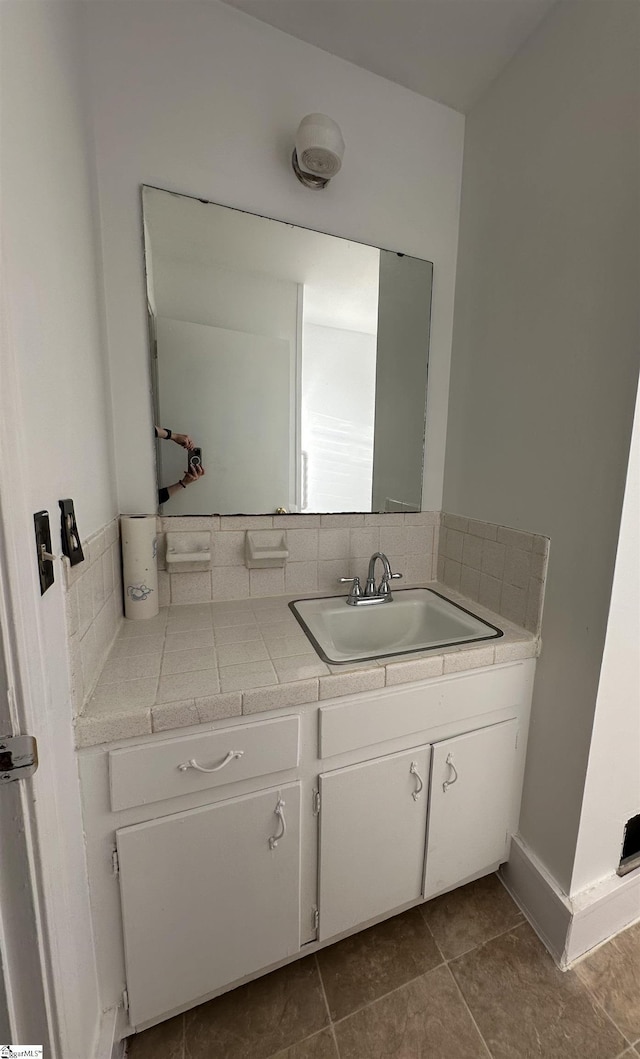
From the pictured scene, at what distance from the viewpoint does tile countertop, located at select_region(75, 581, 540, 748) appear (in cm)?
76

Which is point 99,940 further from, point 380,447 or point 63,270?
point 380,447

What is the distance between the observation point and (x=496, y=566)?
4.22 feet

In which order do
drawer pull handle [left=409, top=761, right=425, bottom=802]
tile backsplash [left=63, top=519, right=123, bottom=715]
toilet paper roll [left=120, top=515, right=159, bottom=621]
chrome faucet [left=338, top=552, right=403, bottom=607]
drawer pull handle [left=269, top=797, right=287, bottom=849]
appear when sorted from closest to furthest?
1. tile backsplash [left=63, top=519, right=123, bottom=715]
2. drawer pull handle [left=269, top=797, right=287, bottom=849]
3. drawer pull handle [left=409, top=761, right=425, bottom=802]
4. toilet paper roll [left=120, top=515, right=159, bottom=621]
5. chrome faucet [left=338, top=552, right=403, bottom=607]

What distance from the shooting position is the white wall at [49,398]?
1.75 ft

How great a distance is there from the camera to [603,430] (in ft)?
3.08

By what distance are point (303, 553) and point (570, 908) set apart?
1.23m

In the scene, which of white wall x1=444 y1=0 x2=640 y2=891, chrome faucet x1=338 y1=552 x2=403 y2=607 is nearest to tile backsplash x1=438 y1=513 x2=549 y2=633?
white wall x1=444 y1=0 x2=640 y2=891

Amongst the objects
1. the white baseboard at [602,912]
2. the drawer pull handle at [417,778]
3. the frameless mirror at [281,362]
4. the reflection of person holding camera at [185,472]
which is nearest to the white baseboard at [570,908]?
the white baseboard at [602,912]

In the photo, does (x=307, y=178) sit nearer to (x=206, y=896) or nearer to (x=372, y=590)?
(x=372, y=590)

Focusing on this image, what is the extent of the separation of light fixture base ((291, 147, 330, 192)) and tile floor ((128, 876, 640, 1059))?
225cm

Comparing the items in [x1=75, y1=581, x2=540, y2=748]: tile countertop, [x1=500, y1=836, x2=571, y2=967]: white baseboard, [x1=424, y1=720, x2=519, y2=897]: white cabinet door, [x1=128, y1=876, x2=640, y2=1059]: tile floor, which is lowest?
[x1=128, y1=876, x2=640, y2=1059]: tile floor

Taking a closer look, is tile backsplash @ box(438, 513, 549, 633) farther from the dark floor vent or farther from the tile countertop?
the dark floor vent

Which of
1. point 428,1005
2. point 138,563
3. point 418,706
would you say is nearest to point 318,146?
point 138,563

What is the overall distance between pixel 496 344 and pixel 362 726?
3.99ft
